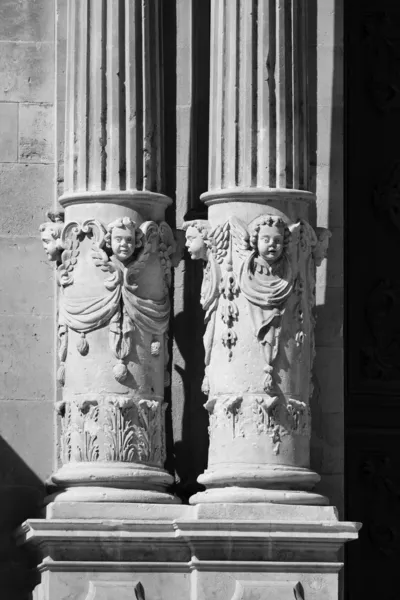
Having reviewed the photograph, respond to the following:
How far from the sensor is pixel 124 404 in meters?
16.2

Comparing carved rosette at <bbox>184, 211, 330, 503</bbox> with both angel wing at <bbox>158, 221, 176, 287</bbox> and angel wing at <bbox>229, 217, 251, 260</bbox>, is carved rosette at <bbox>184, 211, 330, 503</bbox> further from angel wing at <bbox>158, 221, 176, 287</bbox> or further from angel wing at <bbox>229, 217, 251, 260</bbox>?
angel wing at <bbox>158, 221, 176, 287</bbox>

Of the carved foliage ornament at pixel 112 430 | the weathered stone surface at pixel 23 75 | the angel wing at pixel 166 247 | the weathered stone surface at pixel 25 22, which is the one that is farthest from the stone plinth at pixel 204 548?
the weathered stone surface at pixel 25 22

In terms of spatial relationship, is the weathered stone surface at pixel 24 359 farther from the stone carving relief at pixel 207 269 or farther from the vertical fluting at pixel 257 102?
the vertical fluting at pixel 257 102

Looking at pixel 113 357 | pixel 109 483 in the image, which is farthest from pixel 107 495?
pixel 113 357

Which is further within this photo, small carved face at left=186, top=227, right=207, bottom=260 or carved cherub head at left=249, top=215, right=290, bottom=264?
small carved face at left=186, top=227, right=207, bottom=260

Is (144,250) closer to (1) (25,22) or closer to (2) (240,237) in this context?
(2) (240,237)

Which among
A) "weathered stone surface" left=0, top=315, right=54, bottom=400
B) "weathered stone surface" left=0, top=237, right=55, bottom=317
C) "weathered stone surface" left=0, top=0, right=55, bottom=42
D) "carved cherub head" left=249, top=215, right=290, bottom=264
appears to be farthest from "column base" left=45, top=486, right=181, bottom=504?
"weathered stone surface" left=0, top=0, right=55, bottom=42

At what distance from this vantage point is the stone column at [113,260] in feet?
53.3

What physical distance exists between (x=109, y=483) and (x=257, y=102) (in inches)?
124

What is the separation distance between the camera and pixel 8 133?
57.5ft

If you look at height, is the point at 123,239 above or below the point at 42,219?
below

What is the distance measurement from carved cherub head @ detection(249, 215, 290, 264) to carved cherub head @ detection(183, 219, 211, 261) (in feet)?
1.29

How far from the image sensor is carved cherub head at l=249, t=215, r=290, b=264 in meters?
16.3
